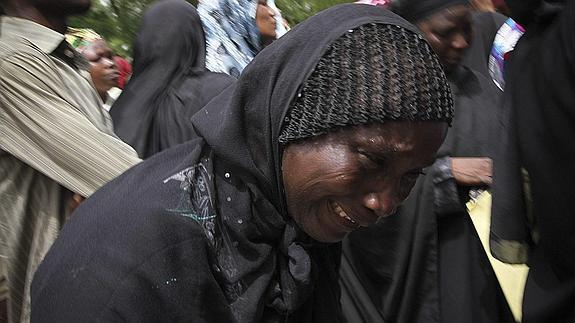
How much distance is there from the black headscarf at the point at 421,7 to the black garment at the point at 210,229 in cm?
148

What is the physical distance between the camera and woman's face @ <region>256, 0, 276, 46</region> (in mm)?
4477

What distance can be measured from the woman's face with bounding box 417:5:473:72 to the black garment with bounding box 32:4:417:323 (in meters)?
1.47

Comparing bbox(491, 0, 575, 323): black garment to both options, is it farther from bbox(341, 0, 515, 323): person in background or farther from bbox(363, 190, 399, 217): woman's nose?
bbox(363, 190, 399, 217): woman's nose

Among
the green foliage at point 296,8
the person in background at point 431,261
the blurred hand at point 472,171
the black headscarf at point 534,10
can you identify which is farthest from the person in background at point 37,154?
the green foliage at point 296,8

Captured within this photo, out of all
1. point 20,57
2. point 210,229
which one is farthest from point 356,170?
point 20,57

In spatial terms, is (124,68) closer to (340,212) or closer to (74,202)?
(74,202)

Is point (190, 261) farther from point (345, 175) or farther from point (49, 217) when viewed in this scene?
point (49, 217)

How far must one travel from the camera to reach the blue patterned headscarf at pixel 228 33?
434cm

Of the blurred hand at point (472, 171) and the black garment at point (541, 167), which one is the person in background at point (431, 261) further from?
the black garment at point (541, 167)

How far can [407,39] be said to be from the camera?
161cm

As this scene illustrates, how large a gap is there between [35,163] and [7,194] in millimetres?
131

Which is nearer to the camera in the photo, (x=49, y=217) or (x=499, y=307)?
(x=49, y=217)

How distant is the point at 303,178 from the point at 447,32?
1644 mm

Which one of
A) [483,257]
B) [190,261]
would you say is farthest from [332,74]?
[483,257]
